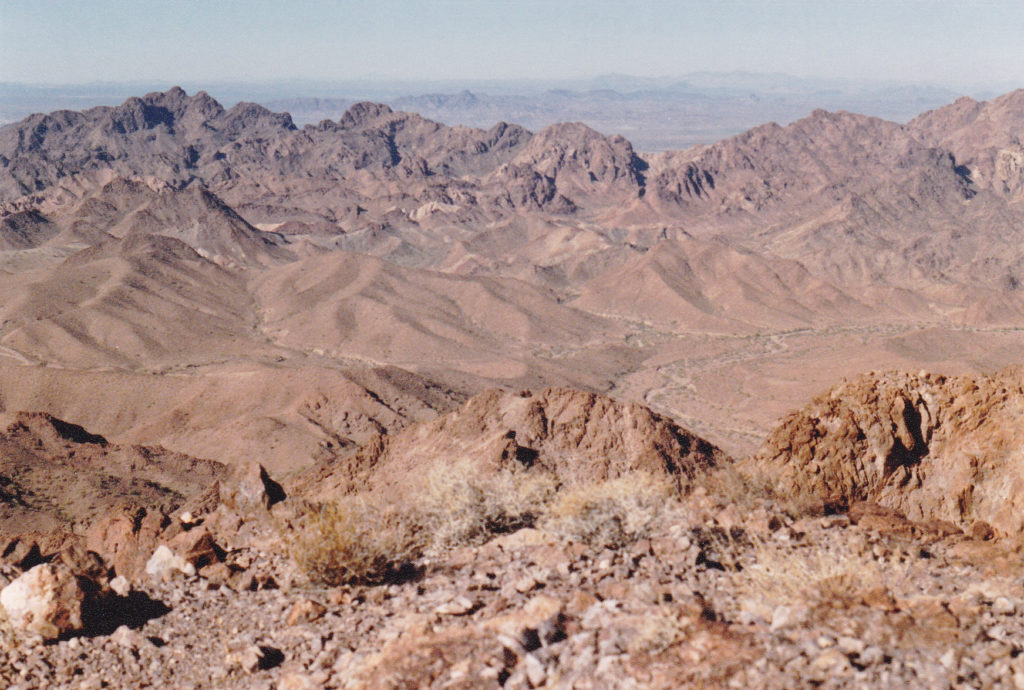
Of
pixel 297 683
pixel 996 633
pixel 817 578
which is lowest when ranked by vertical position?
pixel 297 683

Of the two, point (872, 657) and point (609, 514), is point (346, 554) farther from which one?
point (872, 657)

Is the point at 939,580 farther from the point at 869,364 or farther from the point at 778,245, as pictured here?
the point at 778,245

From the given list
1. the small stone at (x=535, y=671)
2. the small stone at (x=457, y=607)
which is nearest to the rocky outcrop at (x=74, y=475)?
the small stone at (x=457, y=607)

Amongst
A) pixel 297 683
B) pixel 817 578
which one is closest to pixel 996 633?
pixel 817 578

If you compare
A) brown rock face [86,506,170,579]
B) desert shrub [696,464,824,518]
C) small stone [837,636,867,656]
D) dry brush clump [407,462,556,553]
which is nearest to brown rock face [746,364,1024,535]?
desert shrub [696,464,824,518]

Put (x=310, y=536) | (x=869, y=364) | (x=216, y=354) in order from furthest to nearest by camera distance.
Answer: (x=216, y=354) < (x=869, y=364) < (x=310, y=536)

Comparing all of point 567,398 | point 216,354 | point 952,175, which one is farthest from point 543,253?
point 567,398
